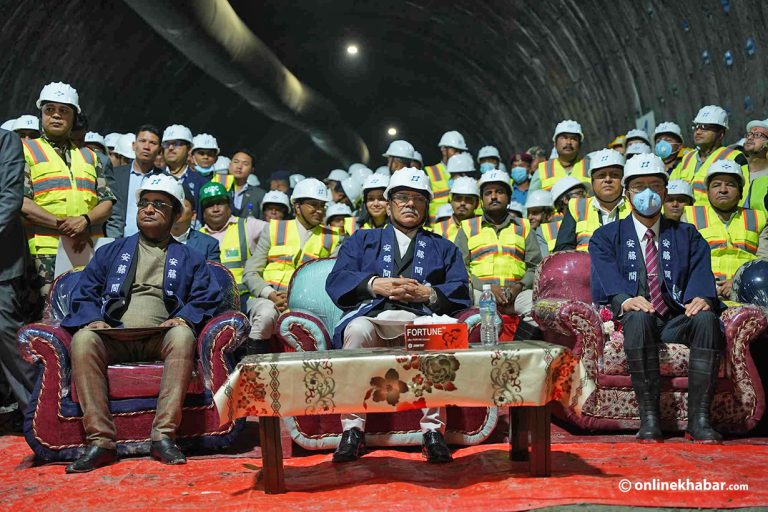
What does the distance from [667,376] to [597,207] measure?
1.94 meters

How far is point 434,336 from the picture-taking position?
3.94 metres

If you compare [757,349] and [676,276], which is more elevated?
[676,276]

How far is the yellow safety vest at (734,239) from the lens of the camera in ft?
21.0

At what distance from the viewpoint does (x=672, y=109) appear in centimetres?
1100

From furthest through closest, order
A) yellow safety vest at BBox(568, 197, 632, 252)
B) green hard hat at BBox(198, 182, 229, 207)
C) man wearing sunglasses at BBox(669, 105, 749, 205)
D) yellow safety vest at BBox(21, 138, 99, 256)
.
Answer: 1. man wearing sunglasses at BBox(669, 105, 749, 205)
2. green hard hat at BBox(198, 182, 229, 207)
3. yellow safety vest at BBox(568, 197, 632, 252)
4. yellow safety vest at BBox(21, 138, 99, 256)

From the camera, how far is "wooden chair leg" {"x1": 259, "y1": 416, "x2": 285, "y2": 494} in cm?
384

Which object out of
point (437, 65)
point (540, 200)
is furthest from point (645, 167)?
point (437, 65)

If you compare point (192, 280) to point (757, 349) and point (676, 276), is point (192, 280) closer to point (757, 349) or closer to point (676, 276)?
point (676, 276)

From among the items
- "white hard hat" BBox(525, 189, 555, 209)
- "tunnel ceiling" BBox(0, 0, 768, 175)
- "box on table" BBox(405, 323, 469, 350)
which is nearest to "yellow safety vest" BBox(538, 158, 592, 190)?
"white hard hat" BBox(525, 189, 555, 209)

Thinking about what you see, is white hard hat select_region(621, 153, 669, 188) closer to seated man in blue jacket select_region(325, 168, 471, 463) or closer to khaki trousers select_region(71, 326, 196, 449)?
seated man in blue jacket select_region(325, 168, 471, 463)

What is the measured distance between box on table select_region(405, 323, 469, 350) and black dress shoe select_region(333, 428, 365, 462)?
0.75m

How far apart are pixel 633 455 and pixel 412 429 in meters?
1.12

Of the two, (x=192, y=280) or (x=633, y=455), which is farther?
(x=192, y=280)

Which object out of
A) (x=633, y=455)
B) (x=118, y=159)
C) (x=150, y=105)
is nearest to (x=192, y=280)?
(x=633, y=455)
